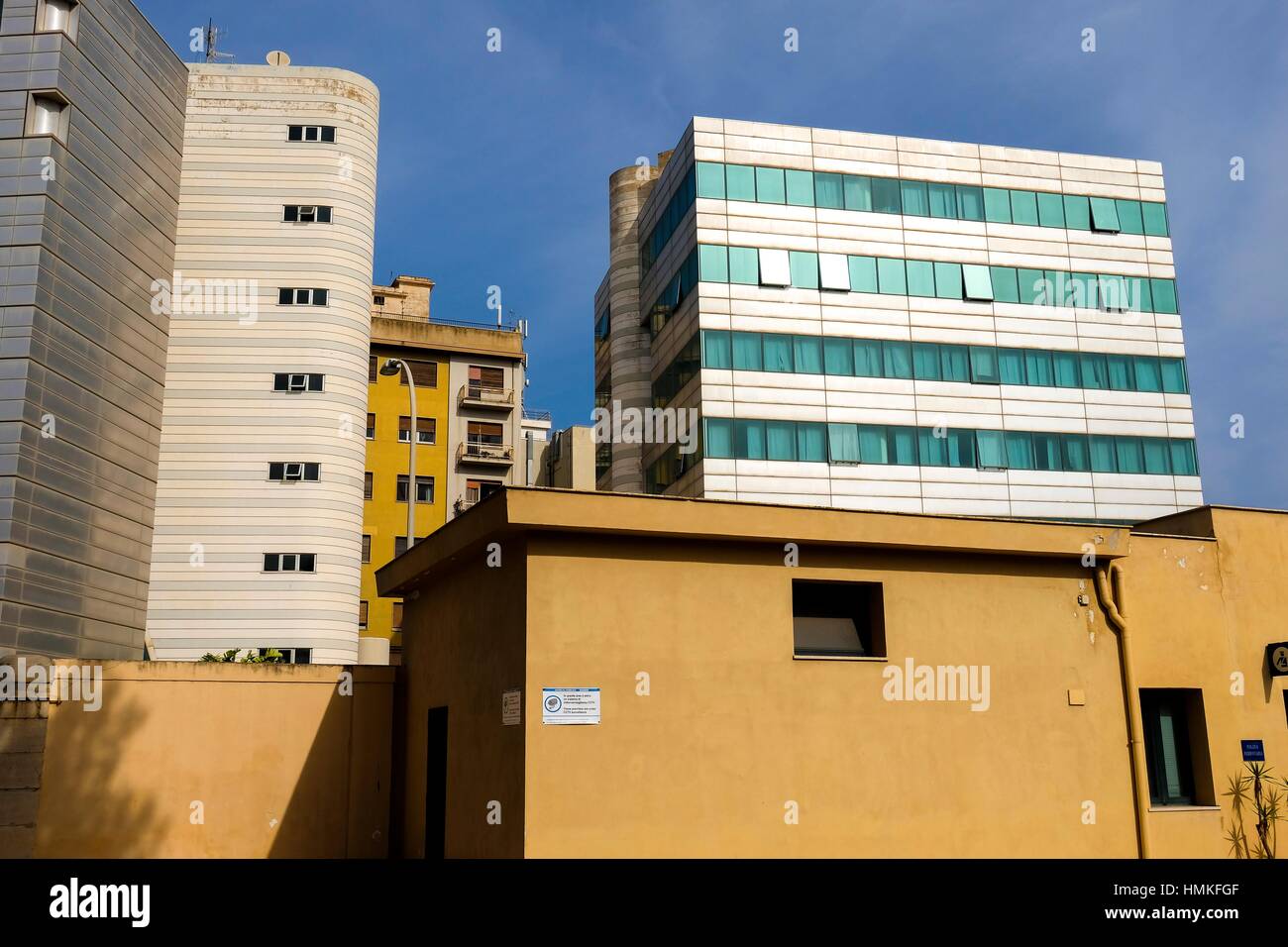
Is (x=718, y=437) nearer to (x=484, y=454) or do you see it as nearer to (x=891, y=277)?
(x=891, y=277)

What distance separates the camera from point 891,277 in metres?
45.1

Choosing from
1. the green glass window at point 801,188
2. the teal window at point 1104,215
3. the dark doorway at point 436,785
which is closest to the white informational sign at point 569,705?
the dark doorway at point 436,785

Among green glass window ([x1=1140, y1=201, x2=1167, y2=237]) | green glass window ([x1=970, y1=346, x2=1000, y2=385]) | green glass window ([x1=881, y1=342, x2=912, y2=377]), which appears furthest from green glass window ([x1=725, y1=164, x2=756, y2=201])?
green glass window ([x1=1140, y1=201, x2=1167, y2=237])

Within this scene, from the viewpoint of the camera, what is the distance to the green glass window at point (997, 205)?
1850 inches

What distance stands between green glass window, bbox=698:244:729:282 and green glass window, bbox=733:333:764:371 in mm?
2476

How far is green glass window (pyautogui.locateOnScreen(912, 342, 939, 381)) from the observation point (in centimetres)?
4453

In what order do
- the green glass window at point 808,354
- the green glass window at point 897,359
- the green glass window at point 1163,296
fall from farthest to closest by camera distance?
the green glass window at point 1163,296, the green glass window at point 897,359, the green glass window at point 808,354

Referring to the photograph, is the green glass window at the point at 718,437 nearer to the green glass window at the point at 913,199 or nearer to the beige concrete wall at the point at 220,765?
the green glass window at the point at 913,199

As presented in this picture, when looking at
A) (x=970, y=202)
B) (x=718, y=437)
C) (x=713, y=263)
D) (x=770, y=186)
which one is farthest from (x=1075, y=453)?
(x=713, y=263)

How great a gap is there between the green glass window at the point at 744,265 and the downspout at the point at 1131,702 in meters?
29.6
